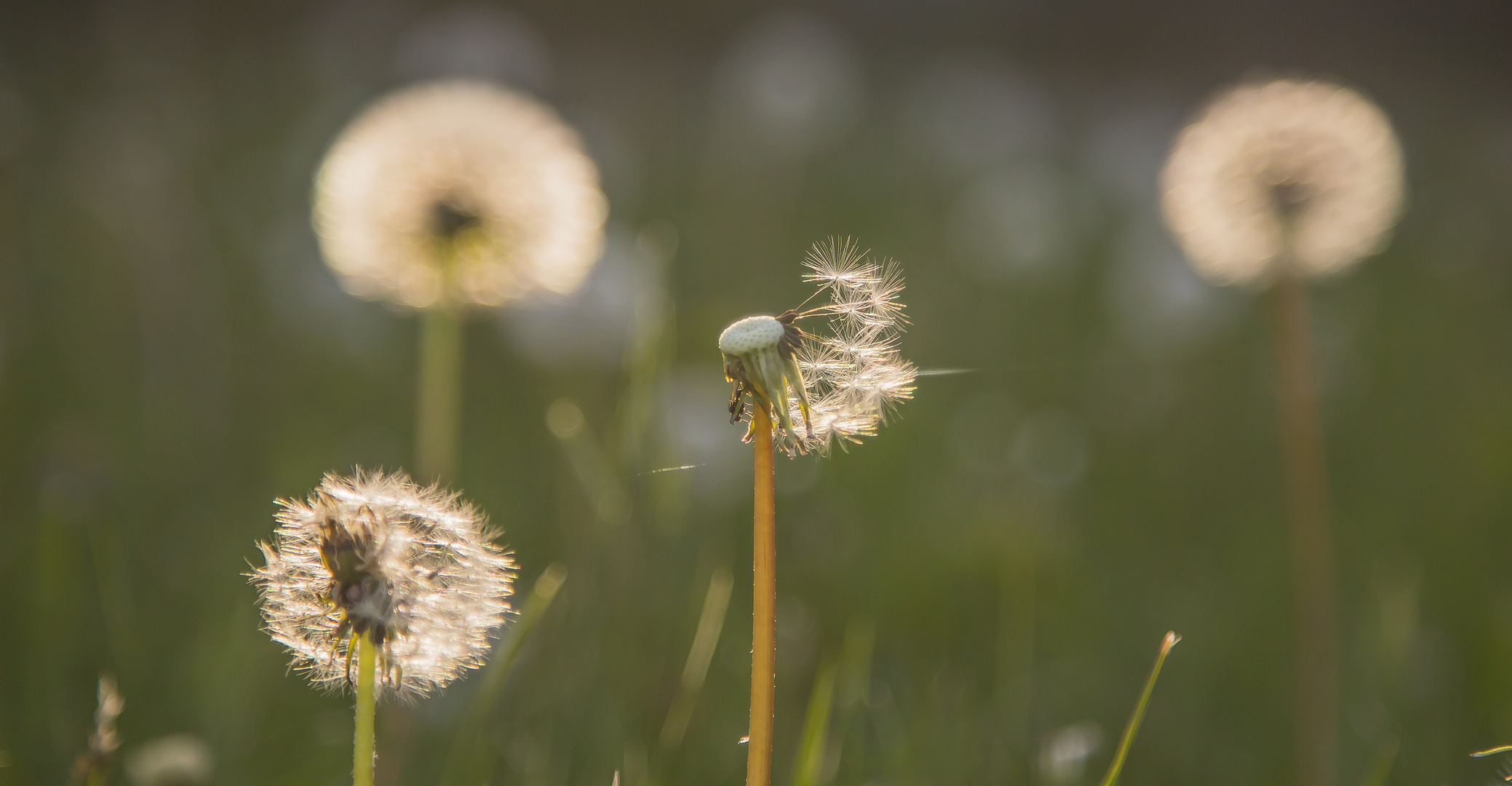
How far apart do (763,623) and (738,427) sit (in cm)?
149

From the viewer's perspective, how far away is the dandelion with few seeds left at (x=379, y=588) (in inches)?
16.0

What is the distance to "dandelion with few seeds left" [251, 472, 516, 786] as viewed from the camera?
407mm

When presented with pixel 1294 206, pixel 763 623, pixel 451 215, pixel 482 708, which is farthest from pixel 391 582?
pixel 1294 206

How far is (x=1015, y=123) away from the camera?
3.87m

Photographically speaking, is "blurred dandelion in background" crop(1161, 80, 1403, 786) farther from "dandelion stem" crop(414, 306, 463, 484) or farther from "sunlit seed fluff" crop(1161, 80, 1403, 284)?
"dandelion stem" crop(414, 306, 463, 484)

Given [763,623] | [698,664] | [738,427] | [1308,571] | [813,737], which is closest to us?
[763,623]

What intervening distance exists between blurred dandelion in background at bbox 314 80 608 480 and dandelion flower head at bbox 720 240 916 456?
2.32ft

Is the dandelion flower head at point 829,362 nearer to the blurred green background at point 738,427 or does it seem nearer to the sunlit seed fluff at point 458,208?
the blurred green background at point 738,427

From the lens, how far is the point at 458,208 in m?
1.25

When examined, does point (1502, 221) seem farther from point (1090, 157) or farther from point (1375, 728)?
point (1375, 728)

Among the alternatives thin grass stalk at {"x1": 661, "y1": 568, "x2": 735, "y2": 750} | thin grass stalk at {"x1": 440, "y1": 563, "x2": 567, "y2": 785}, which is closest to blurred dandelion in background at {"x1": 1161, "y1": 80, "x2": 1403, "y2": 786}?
thin grass stalk at {"x1": 661, "y1": 568, "x2": 735, "y2": 750}

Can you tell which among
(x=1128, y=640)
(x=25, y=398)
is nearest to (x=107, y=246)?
(x=25, y=398)

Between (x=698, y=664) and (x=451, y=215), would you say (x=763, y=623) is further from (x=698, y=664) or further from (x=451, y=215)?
(x=451, y=215)


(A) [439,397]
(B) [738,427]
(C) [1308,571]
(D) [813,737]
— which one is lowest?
(D) [813,737]
